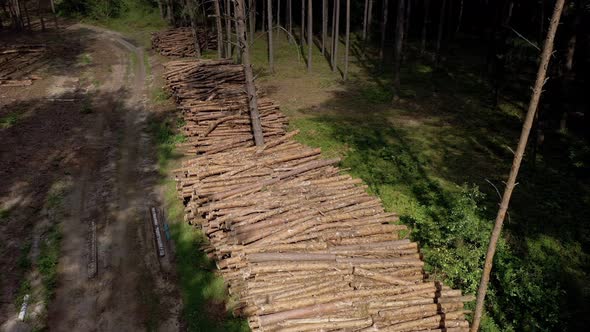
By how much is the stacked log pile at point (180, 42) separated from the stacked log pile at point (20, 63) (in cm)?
938

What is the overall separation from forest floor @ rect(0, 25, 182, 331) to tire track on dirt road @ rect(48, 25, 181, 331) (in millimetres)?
30

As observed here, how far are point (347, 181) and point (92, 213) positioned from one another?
29.6 ft

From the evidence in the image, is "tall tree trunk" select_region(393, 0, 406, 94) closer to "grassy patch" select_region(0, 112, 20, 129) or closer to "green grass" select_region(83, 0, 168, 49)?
"grassy patch" select_region(0, 112, 20, 129)

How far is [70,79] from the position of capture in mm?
27844

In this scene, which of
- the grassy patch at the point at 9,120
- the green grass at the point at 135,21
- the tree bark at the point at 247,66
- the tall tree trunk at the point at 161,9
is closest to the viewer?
the tree bark at the point at 247,66

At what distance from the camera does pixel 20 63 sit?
30.6 metres

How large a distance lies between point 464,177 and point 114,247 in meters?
12.9

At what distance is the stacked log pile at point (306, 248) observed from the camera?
830cm

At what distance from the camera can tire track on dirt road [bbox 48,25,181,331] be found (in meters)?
10.0

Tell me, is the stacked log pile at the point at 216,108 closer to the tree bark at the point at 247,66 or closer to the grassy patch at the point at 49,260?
the tree bark at the point at 247,66

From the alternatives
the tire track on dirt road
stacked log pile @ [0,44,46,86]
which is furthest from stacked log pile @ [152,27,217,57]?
the tire track on dirt road

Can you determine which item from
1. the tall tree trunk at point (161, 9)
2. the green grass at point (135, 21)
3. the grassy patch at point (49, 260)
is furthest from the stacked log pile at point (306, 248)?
the tall tree trunk at point (161, 9)

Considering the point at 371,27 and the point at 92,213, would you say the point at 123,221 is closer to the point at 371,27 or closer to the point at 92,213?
the point at 92,213

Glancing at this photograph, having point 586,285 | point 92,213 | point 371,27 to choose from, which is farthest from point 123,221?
point 371,27
